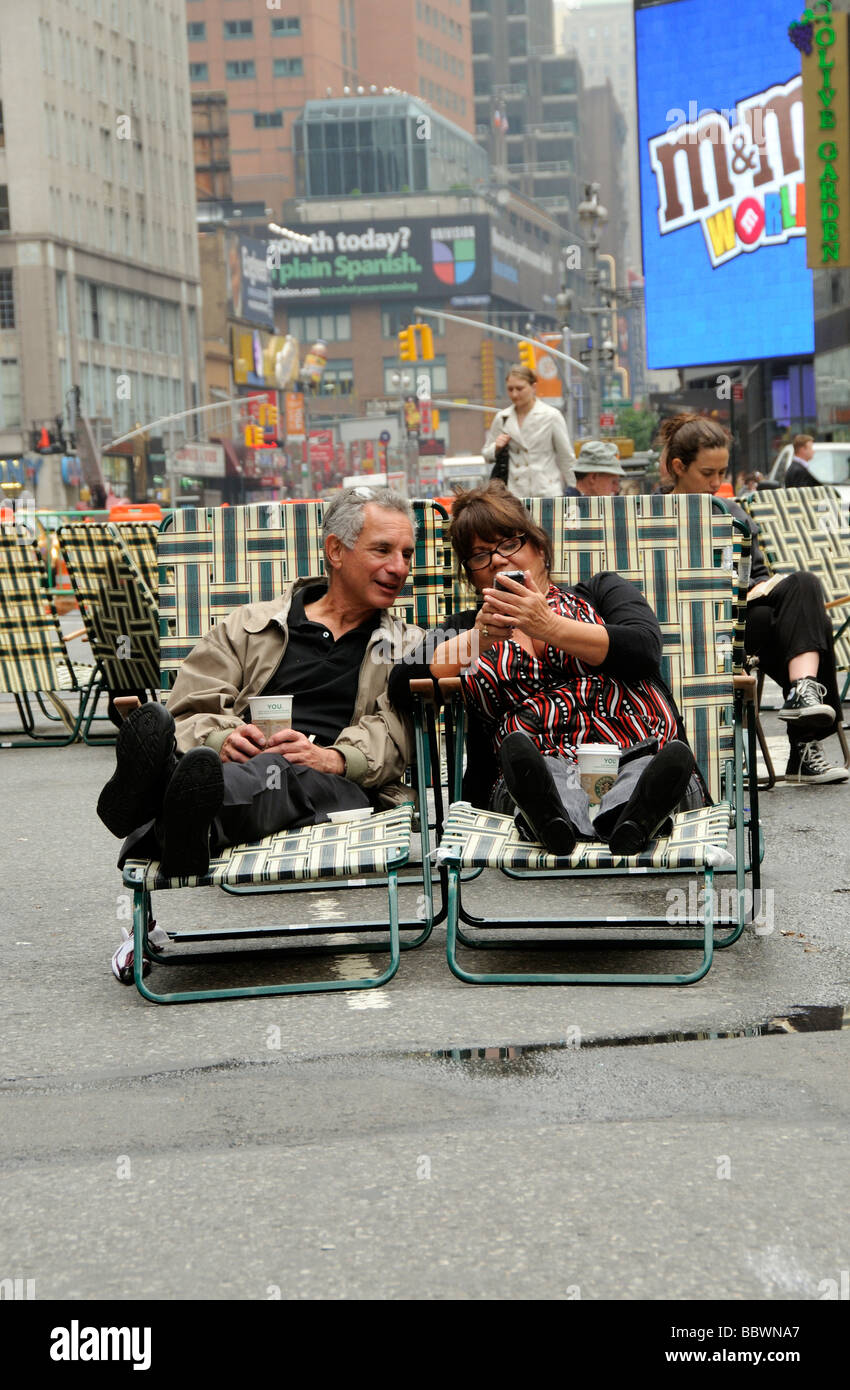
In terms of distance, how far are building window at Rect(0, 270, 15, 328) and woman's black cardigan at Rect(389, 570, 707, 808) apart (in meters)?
85.4

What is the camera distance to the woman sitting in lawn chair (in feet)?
18.1

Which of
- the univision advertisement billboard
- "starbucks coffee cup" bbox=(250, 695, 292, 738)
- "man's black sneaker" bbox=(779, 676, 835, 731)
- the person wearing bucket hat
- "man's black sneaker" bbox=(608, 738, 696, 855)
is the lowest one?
"man's black sneaker" bbox=(779, 676, 835, 731)

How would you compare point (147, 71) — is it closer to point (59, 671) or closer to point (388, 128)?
point (388, 128)

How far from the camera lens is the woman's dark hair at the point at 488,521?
569 centimetres

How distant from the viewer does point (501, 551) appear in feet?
18.7

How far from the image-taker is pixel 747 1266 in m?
3.15

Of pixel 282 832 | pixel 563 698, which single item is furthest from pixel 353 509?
pixel 282 832

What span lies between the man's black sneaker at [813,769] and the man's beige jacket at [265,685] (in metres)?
3.39

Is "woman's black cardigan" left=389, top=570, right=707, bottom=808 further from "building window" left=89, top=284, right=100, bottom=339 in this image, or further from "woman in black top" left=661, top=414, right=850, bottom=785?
"building window" left=89, top=284, right=100, bottom=339

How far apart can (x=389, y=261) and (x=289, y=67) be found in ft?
71.8

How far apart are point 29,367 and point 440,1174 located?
283 ft

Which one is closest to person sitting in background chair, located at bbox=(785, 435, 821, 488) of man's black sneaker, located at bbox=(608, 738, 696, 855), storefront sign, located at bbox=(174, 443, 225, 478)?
man's black sneaker, located at bbox=(608, 738, 696, 855)

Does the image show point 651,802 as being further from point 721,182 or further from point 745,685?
point 721,182

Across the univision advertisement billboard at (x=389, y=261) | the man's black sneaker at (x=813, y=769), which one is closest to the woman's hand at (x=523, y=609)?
the man's black sneaker at (x=813, y=769)
